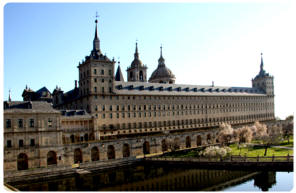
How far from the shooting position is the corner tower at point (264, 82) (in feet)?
376

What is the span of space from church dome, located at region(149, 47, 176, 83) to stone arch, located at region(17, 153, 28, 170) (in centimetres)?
6119

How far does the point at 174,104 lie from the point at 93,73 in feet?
80.8

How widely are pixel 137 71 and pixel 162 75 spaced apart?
8.81m

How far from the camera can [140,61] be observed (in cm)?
10338

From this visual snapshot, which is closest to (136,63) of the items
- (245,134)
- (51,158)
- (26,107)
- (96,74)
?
Answer: (96,74)

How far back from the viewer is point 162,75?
103875 mm

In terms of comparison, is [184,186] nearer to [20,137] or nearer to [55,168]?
[55,168]

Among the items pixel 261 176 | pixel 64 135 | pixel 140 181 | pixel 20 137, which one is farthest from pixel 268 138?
pixel 20 137

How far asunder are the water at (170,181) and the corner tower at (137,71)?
176ft

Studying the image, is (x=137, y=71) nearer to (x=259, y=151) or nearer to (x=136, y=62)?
(x=136, y=62)

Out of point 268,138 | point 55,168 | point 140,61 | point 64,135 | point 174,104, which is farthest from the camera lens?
point 140,61

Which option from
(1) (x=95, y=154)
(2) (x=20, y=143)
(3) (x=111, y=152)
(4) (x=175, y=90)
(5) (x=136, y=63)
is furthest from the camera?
(5) (x=136, y=63)

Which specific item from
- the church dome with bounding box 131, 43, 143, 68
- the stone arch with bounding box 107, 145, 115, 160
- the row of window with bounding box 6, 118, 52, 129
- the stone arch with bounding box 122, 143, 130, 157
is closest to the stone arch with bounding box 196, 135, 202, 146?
the stone arch with bounding box 122, 143, 130, 157

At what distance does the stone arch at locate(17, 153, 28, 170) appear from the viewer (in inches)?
1925
